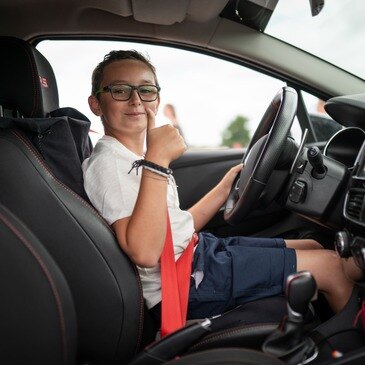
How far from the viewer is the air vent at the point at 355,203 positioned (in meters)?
0.98

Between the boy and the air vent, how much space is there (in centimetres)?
20

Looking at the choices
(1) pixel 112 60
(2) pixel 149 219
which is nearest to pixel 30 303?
(2) pixel 149 219

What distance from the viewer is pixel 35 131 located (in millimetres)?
1052

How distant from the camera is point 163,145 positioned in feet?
3.51

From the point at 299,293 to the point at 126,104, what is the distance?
0.68 metres

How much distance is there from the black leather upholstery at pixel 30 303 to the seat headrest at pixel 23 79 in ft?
1.15

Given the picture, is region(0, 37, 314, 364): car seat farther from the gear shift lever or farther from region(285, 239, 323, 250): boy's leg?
region(285, 239, 323, 250): boy's leg

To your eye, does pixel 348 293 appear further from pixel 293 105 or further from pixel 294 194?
pixel 293 105

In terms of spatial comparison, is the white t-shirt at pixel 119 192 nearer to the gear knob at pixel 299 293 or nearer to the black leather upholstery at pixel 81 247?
the black leather upholstery at pixel 81 247

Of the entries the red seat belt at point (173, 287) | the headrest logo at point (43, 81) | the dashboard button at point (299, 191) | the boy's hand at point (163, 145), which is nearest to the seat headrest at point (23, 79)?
the headrest logo at point (43, 81)

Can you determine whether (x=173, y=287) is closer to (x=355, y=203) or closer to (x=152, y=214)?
(x=152, y=214)

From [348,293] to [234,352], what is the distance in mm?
401

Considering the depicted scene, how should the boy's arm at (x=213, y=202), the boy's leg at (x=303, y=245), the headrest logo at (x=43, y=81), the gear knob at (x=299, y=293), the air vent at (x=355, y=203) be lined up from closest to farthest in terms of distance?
the gear knob at (x=299, y=293) → the air vent at (x=355, y=203) → the headrest logo at (x=43, y=81) → the boy's leg at (x=303, y=245) → the boy's arm at (x=213, y=202)

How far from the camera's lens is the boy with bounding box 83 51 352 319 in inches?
40.8
